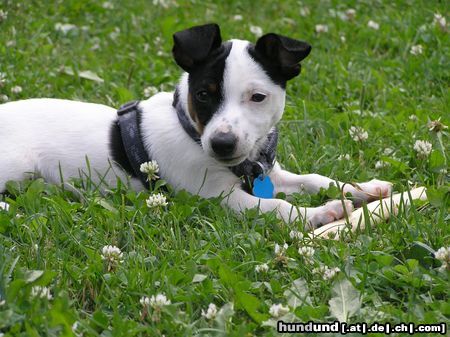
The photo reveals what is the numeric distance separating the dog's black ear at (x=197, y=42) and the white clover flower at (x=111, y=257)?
4.08 ft

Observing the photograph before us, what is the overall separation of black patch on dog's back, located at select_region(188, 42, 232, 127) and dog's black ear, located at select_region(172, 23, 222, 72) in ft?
0.16

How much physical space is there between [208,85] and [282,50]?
471mm

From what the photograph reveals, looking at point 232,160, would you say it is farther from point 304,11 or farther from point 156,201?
point 304,11

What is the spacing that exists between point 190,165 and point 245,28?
133 inches

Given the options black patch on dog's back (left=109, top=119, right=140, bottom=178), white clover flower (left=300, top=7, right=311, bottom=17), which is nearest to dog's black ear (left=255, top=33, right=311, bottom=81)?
black patch on dog's back (left=109, top=119, right=140, bottom=178)

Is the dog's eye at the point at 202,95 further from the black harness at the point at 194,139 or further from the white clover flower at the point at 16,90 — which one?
the white clover flower at the point at 16,90

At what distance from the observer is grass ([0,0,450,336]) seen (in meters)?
3.37

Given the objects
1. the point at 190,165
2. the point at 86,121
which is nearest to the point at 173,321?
the point at 190,165

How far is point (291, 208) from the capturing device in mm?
4371

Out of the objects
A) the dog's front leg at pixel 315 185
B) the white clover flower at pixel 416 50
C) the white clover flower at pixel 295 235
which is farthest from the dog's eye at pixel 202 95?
the white clover flower at pixel 416 50

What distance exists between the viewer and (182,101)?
4.79 meters

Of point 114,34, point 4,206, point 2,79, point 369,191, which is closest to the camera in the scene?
point 4,206

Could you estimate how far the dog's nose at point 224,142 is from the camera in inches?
169

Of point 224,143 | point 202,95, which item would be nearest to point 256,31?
point 202,95
